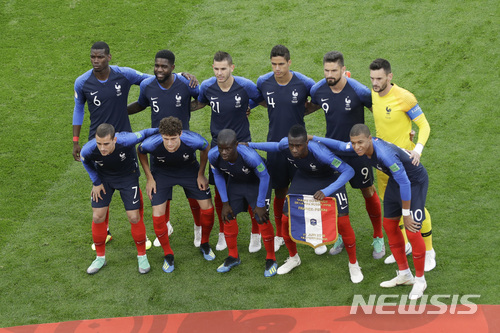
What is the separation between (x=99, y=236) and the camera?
8523 mm

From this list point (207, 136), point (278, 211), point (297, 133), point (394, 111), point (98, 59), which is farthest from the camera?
point (207, 136)

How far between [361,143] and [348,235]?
48.6 inches

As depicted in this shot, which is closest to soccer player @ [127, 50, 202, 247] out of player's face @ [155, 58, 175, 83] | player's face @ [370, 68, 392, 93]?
player's face @ [155, 58, 175, 83]

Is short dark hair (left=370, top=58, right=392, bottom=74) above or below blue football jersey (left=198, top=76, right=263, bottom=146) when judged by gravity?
above

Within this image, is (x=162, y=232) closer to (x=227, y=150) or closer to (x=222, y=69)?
(x=227, y=150)

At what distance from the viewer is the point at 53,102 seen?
1216cm

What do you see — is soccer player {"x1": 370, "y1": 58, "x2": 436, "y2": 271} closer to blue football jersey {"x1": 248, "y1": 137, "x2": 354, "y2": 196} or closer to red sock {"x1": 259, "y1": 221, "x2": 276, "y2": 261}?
blue football jersey {"x1": 248, "y1": 137, "x2": 354, "y2": 196}

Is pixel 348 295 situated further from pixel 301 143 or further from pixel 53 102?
pixel 53 102

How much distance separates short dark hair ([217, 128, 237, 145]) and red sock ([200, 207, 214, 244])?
116 cm

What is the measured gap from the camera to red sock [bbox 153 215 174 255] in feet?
27.5

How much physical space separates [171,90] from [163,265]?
213 centimetres

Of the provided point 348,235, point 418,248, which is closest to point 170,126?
point 348,235

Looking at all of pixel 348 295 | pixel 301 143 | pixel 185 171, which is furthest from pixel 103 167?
pixel 348 295

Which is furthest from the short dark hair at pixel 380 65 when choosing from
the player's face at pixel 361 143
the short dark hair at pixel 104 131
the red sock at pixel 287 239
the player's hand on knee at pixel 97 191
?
the player's hand on knee at pixel 97 191
